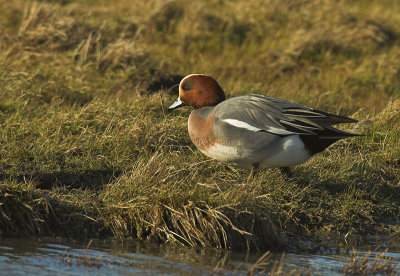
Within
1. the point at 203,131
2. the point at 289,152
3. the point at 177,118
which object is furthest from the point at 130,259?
the point at 177,118

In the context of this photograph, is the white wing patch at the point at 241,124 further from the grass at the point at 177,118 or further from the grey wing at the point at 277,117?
the grass at the point at 177,118

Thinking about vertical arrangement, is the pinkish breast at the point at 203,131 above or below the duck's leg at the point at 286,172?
above

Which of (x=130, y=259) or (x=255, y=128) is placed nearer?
(x=130, y=259)

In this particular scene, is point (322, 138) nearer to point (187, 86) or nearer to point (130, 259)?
point (187, 86)

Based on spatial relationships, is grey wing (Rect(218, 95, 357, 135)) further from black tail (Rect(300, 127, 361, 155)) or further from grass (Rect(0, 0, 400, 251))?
grass (Rect(0, 0, 400, 251))

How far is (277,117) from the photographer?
5008 millimetres

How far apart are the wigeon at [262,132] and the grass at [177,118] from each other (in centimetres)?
22

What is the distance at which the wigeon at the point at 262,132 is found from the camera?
4.91m

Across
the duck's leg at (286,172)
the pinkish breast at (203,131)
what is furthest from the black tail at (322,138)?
the pinkish breast at (203,131)

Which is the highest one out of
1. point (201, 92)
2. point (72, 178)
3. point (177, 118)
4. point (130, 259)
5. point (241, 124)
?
point (201, 92)

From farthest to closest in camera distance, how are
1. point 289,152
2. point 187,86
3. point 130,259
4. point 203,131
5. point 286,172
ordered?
point 187,86, point 286,172, point 203,131, point 289,152, point 130,259

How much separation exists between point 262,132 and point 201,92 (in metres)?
0.70

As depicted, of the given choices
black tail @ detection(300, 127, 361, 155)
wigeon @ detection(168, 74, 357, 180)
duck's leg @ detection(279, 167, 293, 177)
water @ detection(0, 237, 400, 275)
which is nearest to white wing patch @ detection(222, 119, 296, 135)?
wigeon @ detection(168, 74, 357, 180)

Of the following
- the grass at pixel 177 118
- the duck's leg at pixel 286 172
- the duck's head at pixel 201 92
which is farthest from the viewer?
the duck's head at pixel 201 92
